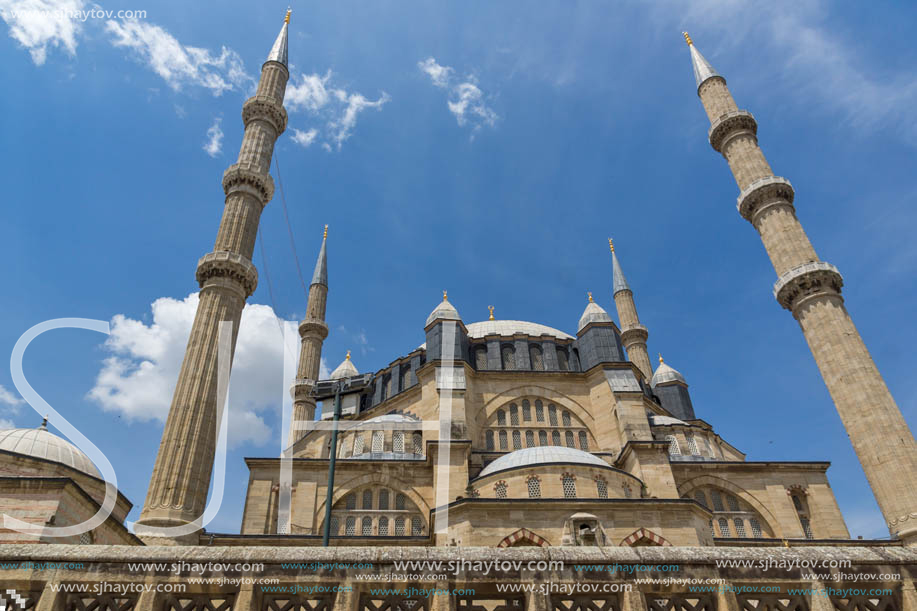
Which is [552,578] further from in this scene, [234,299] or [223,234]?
[223,234]

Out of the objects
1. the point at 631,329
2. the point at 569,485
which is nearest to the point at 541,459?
the point at 569,485

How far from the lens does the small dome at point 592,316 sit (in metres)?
27.4

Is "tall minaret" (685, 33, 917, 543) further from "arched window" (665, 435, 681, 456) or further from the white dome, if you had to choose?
the white dome

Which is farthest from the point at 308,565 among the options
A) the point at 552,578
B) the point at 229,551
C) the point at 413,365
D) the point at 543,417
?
the point at 413,365

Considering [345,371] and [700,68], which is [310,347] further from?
[700,68]

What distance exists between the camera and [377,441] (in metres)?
23.2

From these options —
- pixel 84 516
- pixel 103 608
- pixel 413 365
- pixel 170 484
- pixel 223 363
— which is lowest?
pixel 103 608

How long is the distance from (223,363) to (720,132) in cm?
2377

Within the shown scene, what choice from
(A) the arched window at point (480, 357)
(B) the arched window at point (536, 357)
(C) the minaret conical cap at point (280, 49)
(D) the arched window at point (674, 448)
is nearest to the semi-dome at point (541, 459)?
(A) the arched window at point (480, 357)

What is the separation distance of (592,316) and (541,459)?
1076cm

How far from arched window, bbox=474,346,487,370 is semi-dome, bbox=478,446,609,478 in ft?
24.7

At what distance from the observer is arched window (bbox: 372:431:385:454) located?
22856 mm

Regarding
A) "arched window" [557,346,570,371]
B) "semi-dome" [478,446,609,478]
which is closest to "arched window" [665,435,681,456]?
"arched window" [557,346,570,371]

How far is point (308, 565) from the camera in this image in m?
3.96
